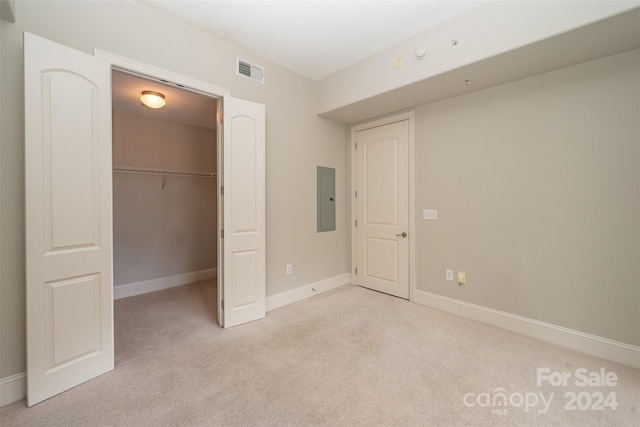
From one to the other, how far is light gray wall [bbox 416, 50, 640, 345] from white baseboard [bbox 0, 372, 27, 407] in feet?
12.0

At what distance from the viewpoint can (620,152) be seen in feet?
6.86

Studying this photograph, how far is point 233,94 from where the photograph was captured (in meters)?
2.77

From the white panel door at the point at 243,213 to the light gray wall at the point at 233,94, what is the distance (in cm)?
27

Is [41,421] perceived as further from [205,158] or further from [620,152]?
[620,152]

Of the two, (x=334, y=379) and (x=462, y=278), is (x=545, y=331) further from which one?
(x=334, y=379)

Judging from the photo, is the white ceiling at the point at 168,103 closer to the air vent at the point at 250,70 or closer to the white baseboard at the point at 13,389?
the air vent at the point at 250,70

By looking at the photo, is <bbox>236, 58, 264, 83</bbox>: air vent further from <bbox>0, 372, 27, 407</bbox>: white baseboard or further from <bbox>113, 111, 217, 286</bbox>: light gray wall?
<bbox>0, 372, 27, 407</bbox>: white baseboard

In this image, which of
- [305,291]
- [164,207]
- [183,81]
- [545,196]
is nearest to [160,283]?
[164,207]

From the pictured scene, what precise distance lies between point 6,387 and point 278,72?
3552 millimetres

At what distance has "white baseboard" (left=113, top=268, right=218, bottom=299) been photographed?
363 centimetres

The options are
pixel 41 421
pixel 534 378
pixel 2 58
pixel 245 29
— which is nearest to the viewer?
pixel 41 421

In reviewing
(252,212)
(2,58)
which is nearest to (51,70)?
(2,58)

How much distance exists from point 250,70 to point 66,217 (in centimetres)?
220

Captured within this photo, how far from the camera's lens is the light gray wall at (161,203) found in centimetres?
376
